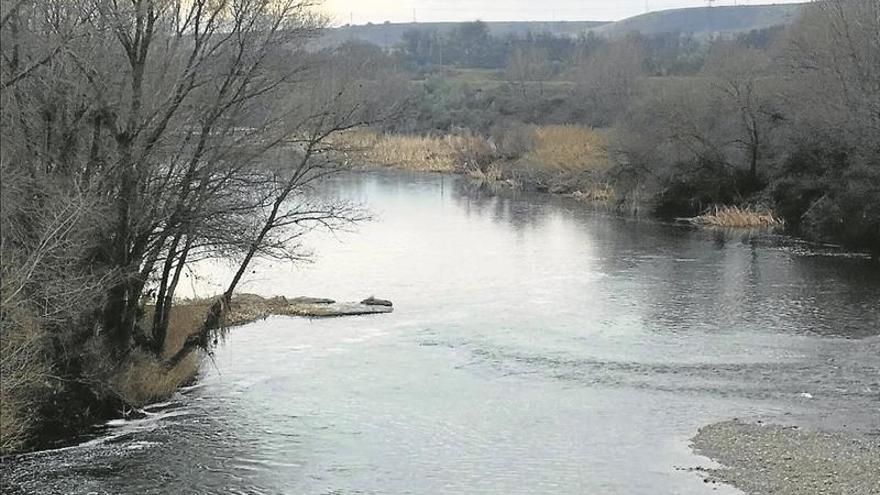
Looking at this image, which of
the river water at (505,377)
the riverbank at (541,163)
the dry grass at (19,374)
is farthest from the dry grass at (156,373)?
the riverbank at (541,163)

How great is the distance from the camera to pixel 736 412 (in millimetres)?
18516

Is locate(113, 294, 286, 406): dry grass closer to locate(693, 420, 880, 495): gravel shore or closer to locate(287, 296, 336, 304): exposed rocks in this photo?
locate(287, 296, 336, 304): exposed rocks

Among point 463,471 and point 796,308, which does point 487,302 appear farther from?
point 463,471

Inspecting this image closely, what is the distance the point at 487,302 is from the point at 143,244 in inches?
457

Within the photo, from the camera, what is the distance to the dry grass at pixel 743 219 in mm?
43750

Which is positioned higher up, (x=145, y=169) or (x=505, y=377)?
(x=145, y=169)

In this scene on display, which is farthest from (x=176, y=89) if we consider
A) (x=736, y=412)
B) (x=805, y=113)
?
(x=805, y=113)

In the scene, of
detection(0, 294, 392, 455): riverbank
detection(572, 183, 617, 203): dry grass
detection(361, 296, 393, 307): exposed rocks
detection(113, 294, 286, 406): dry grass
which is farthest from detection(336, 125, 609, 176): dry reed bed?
detection(0, 294, 392, 455): riverbank

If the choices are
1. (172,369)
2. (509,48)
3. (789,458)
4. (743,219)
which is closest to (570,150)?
(743,219)

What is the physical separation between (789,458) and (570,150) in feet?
148

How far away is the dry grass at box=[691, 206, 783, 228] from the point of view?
4375 cm

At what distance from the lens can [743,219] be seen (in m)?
43.9

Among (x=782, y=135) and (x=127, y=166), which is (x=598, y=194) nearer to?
(x=782, y=135)

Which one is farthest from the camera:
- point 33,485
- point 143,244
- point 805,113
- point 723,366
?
point 805,113
